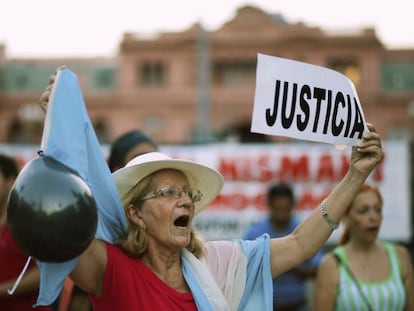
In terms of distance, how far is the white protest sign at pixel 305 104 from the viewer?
118 inches

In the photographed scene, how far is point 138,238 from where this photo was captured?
296 cm

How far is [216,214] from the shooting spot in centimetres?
1070

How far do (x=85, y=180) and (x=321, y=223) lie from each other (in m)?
1.05

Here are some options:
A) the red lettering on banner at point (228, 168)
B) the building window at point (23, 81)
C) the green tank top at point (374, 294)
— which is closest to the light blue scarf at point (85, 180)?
the green tank top at point (374, 294)

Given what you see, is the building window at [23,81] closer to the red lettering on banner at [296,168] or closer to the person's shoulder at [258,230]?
the red lettering on banner at [296,168]

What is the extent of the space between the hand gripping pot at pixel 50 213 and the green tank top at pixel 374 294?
2.12 meters

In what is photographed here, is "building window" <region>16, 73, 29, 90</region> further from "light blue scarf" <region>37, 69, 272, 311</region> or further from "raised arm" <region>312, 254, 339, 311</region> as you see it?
"light blue scarf" <region>37, 69, 272, 311</region>

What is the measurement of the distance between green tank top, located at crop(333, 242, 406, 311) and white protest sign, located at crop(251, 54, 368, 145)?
4.17 ft

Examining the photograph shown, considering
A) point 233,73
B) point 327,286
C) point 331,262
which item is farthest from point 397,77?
point 327,286

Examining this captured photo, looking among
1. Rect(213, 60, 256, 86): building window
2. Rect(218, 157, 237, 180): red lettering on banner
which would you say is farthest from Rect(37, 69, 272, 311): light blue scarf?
Rect(213, 60, 256, 86): building window

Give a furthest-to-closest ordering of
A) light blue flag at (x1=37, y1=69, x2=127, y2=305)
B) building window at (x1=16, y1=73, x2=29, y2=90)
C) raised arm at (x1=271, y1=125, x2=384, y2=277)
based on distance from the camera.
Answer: building window at (x1=16, y1=73, x2=29, y2=90) < raised arm at (x1=271, y1=125, x2=384, y2=277) < light blue flag at (x1=37, y1=69, x2=127, y2=305)

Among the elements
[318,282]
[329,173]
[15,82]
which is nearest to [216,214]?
[329,173]

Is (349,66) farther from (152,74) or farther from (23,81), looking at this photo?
(23,81)

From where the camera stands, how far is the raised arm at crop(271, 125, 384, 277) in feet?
10.1
